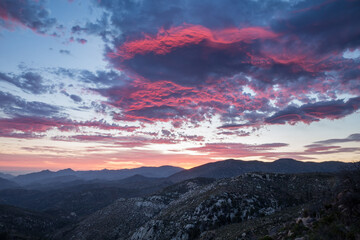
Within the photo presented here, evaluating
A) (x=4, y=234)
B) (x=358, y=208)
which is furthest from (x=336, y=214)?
(x=4, y=234)

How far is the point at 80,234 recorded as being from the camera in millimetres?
106812

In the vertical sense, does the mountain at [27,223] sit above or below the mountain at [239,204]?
below

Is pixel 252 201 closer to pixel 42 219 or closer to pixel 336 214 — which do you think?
pixel 336 214

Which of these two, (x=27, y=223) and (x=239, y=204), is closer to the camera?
(x=239, y=204)

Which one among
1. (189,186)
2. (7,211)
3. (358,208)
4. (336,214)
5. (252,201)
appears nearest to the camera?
(358,208)

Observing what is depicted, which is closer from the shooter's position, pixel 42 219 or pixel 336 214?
pixel 336 214

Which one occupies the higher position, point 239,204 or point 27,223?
point 239,204

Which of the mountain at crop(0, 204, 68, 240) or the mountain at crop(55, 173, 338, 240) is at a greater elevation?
the mountain at crop(55, 173, 338, 240)

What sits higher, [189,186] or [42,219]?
[189,186]

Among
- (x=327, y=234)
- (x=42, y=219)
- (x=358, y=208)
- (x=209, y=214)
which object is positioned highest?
(x=358, y=208)

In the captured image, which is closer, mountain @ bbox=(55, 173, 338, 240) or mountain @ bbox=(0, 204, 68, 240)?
mountain @ bbox=(55, 173, 338, 240)

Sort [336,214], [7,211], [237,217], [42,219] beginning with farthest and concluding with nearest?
[42,219], [7,211], [237,217], [336,214]

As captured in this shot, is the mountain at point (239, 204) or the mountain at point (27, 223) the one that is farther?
the mountain at point (27, 223)

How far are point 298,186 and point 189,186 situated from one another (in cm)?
8450
